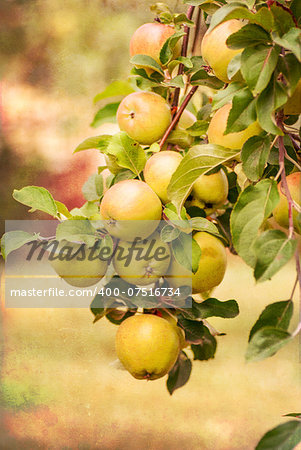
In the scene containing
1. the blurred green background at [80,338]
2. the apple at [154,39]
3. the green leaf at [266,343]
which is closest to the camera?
the green leaf at [266,343]

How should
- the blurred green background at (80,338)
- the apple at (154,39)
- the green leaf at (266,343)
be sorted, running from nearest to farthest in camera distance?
1. the green leaf at (266,343)
2. the apple at (154,39)
3. the blurred green background at (80,338)

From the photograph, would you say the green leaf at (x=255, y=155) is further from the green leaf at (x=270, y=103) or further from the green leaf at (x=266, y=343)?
the green leaf at (x=266, y=343)

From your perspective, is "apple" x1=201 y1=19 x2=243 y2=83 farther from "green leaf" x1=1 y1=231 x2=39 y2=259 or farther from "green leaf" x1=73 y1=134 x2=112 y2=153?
"green leaf" x1=1 y1=231 x2=39 y2=259

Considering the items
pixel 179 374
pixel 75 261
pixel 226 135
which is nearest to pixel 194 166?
pixel 226 135

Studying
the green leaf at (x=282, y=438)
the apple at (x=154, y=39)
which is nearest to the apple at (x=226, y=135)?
the apple at (x=154, y=39)

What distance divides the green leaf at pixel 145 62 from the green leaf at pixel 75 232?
0.55 feet

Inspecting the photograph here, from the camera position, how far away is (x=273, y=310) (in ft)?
1.15

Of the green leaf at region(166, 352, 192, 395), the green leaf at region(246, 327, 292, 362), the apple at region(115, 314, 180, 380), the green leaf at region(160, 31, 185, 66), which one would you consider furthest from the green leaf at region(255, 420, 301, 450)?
the green leaf at region(160, 31, 185, 66)

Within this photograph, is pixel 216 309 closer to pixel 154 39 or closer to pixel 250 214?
pixel 250 214

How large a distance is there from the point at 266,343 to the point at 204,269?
0.16m

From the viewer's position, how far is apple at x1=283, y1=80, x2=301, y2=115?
40cm

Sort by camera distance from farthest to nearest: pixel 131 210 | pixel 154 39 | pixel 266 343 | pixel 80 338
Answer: pixel 80 338, pixel 154 39, pixel 131 210, pixel 266 343

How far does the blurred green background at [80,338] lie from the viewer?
68 centimetres

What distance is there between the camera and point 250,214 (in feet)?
1.20
